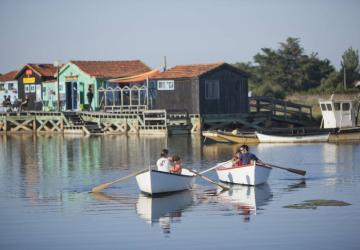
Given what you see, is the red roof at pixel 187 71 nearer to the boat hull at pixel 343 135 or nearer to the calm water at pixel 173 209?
the boat hull at pixel 343 135

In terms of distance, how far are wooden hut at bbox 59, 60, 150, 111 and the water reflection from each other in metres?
36.6

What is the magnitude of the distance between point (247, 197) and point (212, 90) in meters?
31.2

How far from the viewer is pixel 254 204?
2570 centimetres

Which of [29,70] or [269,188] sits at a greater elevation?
[29,70]

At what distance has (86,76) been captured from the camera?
65.9 meters

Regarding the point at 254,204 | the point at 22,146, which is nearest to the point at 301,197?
the point at 254,204

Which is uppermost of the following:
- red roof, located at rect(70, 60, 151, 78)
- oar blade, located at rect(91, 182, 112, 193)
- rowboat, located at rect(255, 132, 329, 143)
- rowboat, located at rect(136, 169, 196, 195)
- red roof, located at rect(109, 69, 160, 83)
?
red roof, located at rect(70, 60, 151, 78)

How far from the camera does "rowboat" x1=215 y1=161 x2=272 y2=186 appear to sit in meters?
29.2

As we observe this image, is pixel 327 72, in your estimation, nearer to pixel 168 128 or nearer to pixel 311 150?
pixel 168 128

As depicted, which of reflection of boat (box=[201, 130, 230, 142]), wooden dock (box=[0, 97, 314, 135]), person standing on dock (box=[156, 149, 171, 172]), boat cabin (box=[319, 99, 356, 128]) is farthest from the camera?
wooden dock (box=[0, 97, 314, 135])

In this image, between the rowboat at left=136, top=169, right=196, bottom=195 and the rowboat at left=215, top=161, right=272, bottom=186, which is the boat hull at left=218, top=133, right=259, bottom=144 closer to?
the rowboat at left=215, top=161, right=272, bottom=186

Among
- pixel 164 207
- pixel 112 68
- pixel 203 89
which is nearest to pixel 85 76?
pixel 112 68

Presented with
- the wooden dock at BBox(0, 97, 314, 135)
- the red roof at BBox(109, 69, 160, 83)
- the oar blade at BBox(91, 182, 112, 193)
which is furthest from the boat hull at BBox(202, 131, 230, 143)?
the oar blade at BBox(91, 182, 112, 193)

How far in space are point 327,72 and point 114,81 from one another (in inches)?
1482
